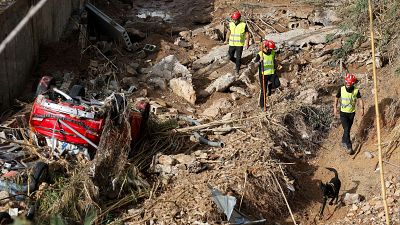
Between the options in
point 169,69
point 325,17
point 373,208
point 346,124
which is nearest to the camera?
point 373,208

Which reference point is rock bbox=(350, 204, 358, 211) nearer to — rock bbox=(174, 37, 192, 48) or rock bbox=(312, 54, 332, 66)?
rock bbox=(312, 54, 332, 66)

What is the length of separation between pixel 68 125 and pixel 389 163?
16.8 ft

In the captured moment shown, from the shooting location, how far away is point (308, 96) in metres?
11.0

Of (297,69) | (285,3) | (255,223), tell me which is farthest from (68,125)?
(285,3)

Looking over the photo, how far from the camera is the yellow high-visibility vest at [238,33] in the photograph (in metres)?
11.8

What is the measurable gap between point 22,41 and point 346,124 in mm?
6110

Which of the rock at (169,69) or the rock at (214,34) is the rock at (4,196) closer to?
the rock at (169,69)

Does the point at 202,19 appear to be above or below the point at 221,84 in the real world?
above

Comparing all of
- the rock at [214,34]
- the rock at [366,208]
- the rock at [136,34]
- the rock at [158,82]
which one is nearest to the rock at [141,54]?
the rock at [136,34]

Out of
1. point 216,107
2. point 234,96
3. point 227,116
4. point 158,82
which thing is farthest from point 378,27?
point 158,82

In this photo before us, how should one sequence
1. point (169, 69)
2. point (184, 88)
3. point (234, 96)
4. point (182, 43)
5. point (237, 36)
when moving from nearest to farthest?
point (234, 96), point (184, 88), point (237, 36), point (169, 69), point (182, 43)

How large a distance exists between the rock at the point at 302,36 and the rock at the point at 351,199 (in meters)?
5.21

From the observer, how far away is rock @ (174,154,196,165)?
8711mm

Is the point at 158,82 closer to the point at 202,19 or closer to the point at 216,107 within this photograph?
the point at 216,107
